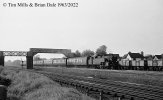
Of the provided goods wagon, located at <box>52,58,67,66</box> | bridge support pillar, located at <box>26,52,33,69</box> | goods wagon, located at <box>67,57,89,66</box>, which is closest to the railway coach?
Answer: goods wagon, located at <box>67,57,89,66</box>

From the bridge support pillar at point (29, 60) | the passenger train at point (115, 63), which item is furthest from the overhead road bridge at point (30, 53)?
the passenger train at point (115, 63)

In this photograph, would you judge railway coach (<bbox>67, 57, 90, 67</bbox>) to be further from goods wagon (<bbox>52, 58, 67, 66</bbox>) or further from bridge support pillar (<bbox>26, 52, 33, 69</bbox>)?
bridge support pillar (<bbox>26, 52, 33, 69</bbox>)

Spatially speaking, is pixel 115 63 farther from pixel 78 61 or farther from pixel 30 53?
pixel 30 53

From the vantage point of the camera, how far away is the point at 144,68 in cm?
4653

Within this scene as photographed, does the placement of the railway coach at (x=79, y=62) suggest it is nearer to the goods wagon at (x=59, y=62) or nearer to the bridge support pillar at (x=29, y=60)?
the goods wagon at (x=59, y=62)

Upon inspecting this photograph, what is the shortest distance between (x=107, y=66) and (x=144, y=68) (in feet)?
24.4

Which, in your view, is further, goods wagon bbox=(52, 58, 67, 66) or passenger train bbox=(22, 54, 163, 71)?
goods wagon bbox=(52, 58, 67, 66)

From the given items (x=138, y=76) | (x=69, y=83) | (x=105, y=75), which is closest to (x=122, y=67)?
(x=105, y=75)

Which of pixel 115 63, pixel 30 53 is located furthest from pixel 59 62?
pixel 115 63

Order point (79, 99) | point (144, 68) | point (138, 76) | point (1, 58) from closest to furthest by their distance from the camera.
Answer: point (79, 99), point (138, 76), point (144, 68), point (1, 58)

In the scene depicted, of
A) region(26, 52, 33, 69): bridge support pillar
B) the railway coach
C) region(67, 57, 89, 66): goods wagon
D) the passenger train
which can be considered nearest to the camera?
the passenger train

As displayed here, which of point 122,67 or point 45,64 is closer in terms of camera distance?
point 122,67

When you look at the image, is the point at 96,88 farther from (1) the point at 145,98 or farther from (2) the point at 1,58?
(2) the point at 1,58

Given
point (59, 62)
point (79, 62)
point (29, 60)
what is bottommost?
point (59, 62)
